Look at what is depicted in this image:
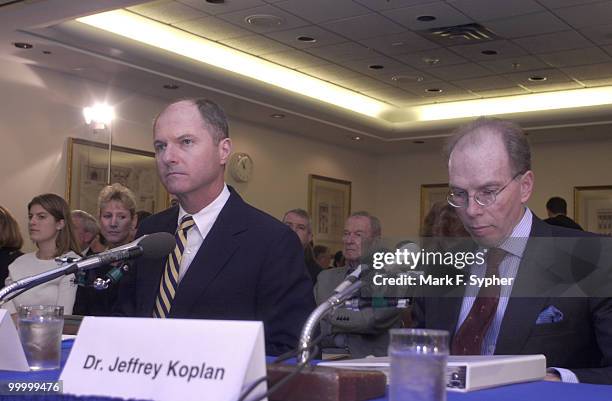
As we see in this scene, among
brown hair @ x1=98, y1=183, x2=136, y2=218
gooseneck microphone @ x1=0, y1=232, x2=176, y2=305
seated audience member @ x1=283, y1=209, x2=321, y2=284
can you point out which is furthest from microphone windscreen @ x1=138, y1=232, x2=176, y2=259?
seated audience member @ x1=283, y1=209, x2=321, y2=284

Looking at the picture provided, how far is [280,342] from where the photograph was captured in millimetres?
2191

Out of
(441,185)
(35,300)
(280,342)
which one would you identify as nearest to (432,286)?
(280,342)

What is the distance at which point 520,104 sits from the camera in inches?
384

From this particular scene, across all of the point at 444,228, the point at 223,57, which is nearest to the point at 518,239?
the point at 444,228

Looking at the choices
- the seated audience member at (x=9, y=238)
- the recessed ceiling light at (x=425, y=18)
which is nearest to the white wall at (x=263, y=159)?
the recessed ceiling light at (x=425, y=18)

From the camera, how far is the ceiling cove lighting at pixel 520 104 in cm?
938

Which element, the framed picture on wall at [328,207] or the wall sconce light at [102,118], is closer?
the wall sconce light at [102,118]

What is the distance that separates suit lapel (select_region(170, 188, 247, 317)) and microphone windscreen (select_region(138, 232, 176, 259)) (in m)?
0.40

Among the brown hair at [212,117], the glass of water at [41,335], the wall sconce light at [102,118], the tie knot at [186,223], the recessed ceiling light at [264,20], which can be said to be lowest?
the glass of water at [41,335]

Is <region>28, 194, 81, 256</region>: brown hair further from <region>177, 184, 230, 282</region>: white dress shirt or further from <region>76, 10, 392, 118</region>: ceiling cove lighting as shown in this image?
<region>177, 184, 230, 282</region>: white dress shirt

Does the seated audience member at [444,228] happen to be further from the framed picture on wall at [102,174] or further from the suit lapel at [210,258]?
the framed picture on wall at [102,174]

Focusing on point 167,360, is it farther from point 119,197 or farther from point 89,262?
point 119,197

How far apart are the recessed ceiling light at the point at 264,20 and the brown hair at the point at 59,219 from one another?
103 inches

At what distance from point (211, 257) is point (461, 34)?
5269mm
